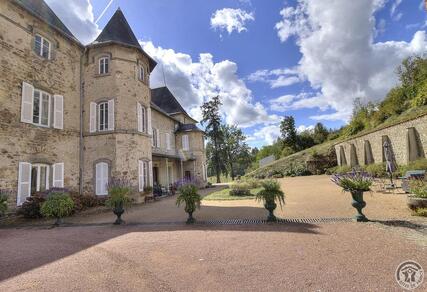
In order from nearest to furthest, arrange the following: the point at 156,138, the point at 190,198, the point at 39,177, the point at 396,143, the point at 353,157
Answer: the point at 190,198 < the point at 39,177 < the point at 396,143 < the point at 156,138 < the point at 353,157

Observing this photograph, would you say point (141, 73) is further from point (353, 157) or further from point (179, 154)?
point (353, 157)

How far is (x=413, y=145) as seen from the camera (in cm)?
1354

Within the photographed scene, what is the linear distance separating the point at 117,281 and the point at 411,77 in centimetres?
3342

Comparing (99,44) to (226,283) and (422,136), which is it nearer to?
(226,283)

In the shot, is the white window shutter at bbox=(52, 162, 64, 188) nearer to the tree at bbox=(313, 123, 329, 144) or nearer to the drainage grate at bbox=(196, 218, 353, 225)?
the drainage grate at bbox=(196, 218, 353, 225)

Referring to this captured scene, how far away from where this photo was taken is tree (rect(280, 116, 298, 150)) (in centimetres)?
4119

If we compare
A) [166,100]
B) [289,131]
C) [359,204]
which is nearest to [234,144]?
[289,131]

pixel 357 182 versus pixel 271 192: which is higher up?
pixel 357 182

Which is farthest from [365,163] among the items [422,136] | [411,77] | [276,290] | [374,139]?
[276,290]

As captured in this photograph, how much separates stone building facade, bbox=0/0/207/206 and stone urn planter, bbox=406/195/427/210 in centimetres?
670

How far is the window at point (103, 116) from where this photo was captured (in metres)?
13.1

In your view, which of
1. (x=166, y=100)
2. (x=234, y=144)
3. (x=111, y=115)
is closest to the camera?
(x=111, y=115)

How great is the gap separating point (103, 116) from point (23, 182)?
4.91 m

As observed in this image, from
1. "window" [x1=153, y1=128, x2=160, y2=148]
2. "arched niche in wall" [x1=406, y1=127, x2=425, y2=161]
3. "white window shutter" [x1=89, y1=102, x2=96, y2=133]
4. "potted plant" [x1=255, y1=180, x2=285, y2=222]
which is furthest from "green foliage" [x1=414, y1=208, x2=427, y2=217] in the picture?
"window" [x1=153, y1=128, x2=160, y2=148]
